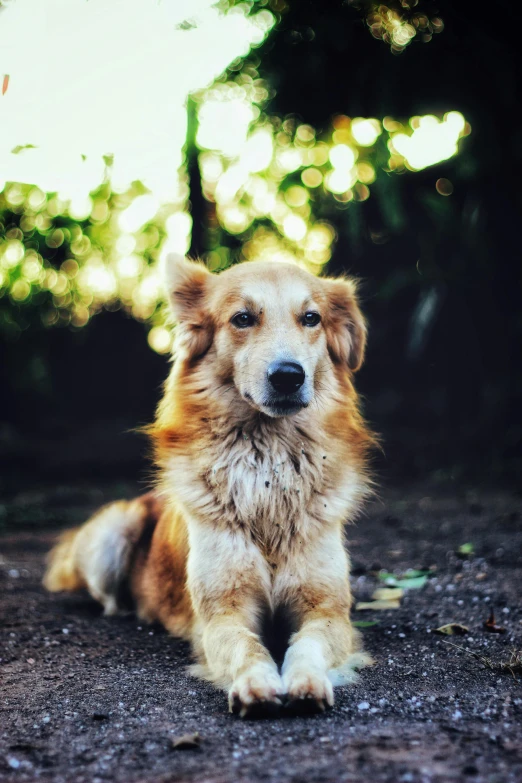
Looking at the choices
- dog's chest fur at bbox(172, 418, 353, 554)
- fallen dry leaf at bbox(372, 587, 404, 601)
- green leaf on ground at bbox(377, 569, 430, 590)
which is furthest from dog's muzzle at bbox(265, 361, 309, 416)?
green leaf on ground at bbox(377, 569, 430, 590)

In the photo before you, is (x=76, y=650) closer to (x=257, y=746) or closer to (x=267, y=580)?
(x=267, y=580)

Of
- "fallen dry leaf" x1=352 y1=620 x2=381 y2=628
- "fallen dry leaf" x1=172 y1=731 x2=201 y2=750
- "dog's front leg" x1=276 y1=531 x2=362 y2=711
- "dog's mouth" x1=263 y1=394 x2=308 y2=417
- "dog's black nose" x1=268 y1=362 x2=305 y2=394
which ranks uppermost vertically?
"dog's black nose" x1=268 y1=362 x2=305 y2=394

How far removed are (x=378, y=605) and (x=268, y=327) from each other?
1.88 meters

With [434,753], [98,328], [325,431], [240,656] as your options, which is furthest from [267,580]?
[98,328]

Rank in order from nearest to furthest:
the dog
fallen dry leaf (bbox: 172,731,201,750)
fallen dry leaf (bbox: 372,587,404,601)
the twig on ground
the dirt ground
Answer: the dirt ground, fallen dry leaf (bbox: 172,731,201,750), the twig on ground, the dog, fallen dry leaf (bbox: 372,587,404,601)

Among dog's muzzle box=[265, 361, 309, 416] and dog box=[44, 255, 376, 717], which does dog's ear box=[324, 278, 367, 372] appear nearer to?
dog box=[44, 255, 376, 717]

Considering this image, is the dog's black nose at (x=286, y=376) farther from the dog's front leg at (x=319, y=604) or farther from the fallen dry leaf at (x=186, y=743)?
the fallen dry leaf at (x=186, y=743)

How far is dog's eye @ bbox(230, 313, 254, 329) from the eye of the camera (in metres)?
3.34

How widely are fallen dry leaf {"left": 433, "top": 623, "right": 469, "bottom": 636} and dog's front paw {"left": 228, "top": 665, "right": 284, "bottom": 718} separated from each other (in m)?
1.35

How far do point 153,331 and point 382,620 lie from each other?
9601 millimetres

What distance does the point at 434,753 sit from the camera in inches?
74.5

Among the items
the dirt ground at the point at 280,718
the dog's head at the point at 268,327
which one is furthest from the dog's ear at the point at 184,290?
the dirt ground at the point at 280,718

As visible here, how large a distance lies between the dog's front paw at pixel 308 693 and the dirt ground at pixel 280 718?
38 millimetres

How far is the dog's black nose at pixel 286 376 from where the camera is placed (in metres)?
2.99
